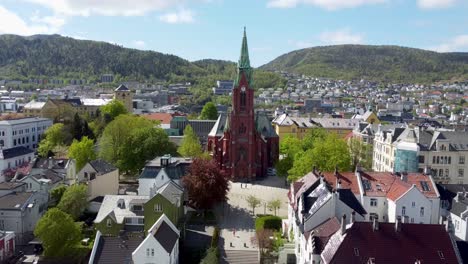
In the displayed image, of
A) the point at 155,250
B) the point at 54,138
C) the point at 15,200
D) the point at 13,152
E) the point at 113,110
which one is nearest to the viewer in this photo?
the point at 155,250

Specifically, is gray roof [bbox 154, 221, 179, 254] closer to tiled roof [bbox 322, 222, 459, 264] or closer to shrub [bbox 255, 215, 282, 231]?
shrub [bbox 255, 215, 282, 231]

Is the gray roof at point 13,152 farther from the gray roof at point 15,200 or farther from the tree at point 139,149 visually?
the gray roof at point 15,200

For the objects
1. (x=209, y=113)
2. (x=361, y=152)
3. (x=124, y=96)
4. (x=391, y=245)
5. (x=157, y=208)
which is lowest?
(x=157, y=208)

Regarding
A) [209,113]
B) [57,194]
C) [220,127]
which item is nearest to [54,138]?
[220,127]

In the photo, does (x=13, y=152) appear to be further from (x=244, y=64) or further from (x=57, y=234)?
(x=244, y=64)

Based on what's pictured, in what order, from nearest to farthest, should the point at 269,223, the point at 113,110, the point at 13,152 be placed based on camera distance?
the point at 269,223, the point at 13,152, the point at 113,110

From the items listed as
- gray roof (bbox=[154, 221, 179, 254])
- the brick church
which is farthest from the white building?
gray roof (bbox=[154, 221, 179, 254])
